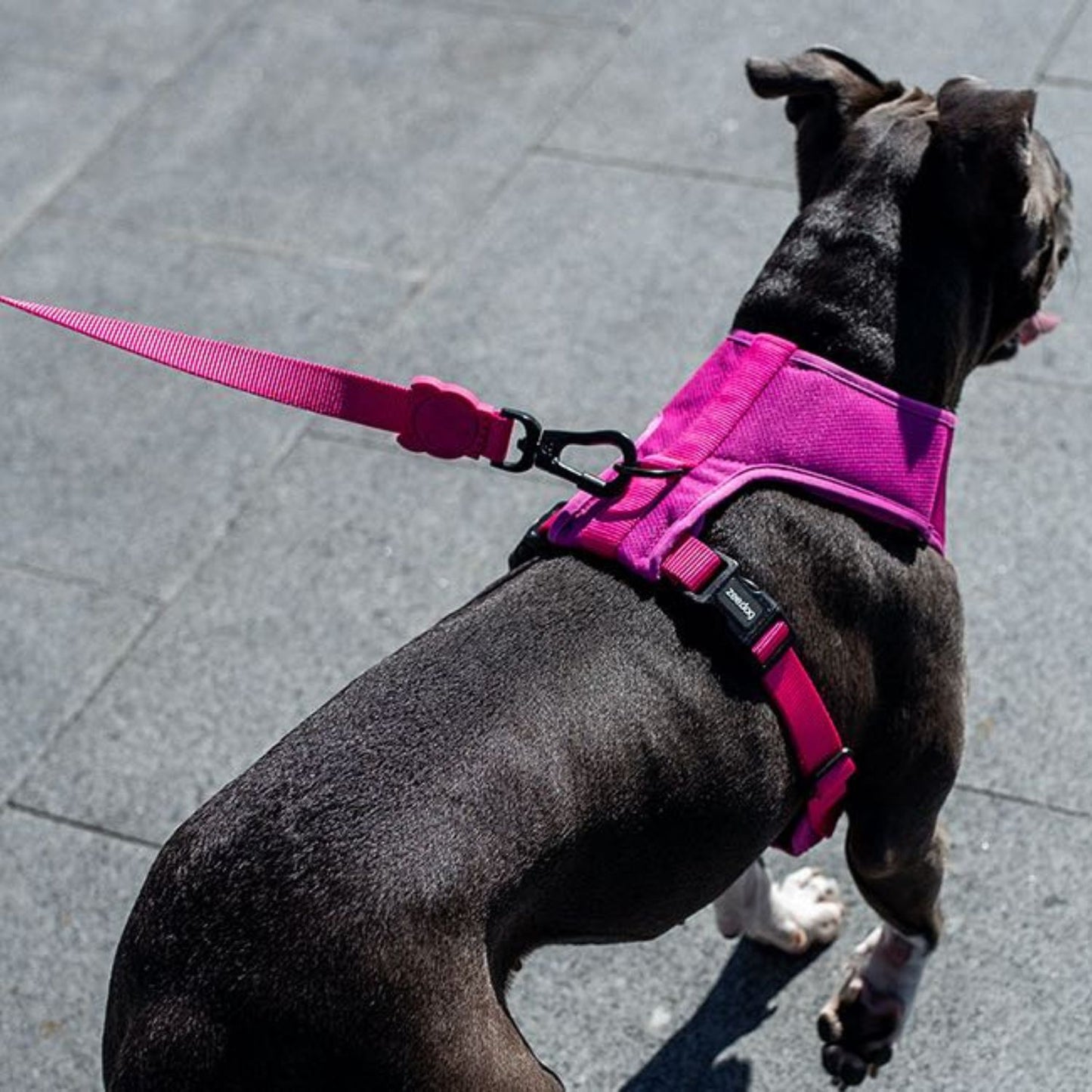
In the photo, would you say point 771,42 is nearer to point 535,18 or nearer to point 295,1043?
point 535,18

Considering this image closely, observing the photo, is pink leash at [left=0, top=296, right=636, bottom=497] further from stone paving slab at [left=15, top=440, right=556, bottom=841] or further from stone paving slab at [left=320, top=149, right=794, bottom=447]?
stone paving slab at [left=320, top=149, right=794, bottom=447]

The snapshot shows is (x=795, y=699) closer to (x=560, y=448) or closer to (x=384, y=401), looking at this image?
(x=560, y=448)

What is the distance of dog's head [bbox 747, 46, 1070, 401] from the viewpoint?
327 cm

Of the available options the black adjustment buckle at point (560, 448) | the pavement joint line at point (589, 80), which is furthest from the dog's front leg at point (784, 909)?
the pavement joint line at point (589, 80)

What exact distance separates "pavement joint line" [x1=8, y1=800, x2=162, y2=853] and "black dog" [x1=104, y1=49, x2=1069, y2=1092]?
166cm

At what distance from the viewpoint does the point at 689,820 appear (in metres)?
3.06

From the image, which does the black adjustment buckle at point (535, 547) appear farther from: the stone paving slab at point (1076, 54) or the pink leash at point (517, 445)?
the stone paving slab at point (1076, 54)

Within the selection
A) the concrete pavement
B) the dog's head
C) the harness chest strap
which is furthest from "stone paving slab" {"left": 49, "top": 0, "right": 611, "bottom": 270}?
the harness chest strap

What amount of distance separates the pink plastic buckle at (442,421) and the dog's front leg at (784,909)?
127 centimetres

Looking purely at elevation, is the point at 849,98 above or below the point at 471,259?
above

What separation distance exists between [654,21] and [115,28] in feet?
7.66

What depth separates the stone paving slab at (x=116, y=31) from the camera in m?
7.30

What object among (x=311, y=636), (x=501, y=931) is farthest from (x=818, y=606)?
(x=311, y=636)

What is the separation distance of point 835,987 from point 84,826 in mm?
1953
